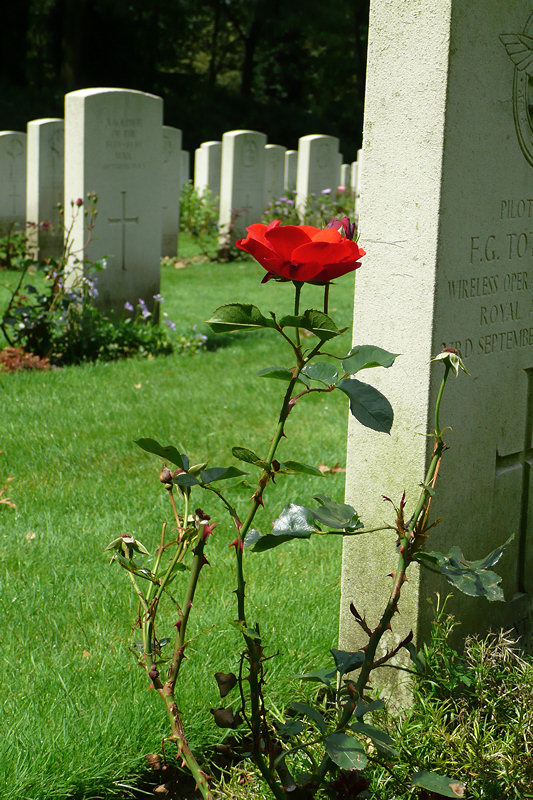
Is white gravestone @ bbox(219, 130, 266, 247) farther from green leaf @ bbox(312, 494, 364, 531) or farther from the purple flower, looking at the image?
green leaf @ bbox(312, 494, 364, 531)

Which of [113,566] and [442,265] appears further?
[113,566]

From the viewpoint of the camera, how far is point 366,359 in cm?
160

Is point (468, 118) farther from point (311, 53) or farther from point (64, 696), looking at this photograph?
point (311, 53)

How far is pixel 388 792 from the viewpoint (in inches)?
82.5

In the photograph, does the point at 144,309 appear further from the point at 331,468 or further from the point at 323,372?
the point at 323,372

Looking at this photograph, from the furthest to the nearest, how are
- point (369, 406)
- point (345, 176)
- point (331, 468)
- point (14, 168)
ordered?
point (345, 176) < point (14, 168) < point (331, 468) < point (369, 406)

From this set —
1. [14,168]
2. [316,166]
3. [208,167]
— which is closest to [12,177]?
[14,168]

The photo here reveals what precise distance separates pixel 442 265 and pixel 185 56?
35489 millimetres

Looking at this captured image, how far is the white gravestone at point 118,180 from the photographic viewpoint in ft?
22.9

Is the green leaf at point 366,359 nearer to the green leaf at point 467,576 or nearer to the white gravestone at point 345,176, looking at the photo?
the green leaf at point 467,576

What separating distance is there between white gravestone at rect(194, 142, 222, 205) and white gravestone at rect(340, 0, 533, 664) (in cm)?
1396

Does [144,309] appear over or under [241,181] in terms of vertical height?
under

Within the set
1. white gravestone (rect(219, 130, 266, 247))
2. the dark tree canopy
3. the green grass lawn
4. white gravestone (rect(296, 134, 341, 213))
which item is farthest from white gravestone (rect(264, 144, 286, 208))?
the green grass lawn

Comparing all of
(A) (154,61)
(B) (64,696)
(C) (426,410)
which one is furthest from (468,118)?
(A) (154,61)
